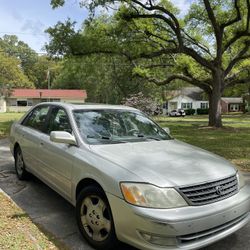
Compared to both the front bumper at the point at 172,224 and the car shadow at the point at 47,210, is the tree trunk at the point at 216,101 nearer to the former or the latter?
the car shadow at the point at 47,210

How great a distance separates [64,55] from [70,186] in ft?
58.4

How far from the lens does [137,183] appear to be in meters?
3.54

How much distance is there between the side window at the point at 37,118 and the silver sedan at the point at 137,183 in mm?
708

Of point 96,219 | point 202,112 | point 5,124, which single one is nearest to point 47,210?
point 96,219

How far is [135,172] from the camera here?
3.67 metres

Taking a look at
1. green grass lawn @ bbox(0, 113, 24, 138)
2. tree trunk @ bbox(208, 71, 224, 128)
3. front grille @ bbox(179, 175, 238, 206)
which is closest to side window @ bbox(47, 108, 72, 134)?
front grille @ bbox(179, 175, 238, 206)

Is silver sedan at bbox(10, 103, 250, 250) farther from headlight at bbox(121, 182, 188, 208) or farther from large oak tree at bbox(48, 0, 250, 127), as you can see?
large oak tree at bbox(48, 0, 250, 127)

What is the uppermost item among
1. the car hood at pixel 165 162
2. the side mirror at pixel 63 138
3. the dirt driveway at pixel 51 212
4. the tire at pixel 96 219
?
the side mirror at pixel 63 138

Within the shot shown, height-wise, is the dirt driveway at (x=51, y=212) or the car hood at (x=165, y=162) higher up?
the car hood at (x=165, y=162)

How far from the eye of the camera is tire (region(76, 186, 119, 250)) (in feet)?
12.3

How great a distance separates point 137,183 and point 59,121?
227 centimetres

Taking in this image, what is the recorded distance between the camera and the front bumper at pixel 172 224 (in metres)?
3.31

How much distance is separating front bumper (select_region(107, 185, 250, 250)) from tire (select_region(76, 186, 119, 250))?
0.56 feet

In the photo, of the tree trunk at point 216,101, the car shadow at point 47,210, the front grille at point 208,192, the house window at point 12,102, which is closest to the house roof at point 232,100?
the house window at point 12,102
